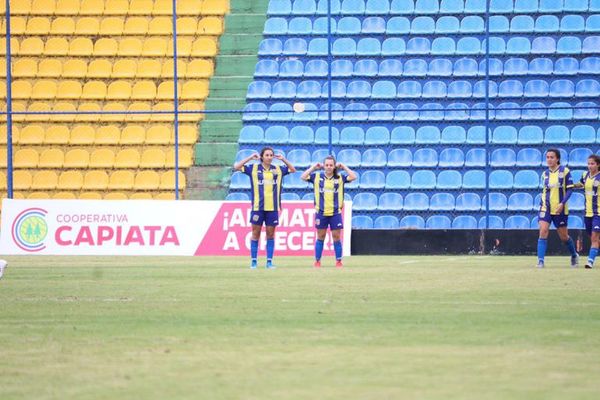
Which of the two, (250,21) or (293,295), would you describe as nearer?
(293,295)

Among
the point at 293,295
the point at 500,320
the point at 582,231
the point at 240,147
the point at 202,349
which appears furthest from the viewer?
the point at 240,147

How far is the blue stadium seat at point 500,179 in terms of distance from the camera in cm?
2820

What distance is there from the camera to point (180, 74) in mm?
31797

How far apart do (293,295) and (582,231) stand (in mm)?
12332

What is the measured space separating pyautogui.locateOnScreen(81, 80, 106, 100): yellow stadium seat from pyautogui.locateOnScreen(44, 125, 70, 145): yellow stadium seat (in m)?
0.97

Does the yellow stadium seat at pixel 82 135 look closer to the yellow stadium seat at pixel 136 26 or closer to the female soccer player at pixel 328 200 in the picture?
the yellow stadium seat at pixel 136 26

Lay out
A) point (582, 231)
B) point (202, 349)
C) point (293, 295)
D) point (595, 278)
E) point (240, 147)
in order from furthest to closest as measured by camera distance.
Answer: point (240, 147)
point (582, 231)
point (595, 278)
point (293, 295)
point (202, 349)

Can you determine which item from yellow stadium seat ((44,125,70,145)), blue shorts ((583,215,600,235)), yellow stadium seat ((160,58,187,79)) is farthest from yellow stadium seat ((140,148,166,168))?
blue shorts ((583,215,600,235))

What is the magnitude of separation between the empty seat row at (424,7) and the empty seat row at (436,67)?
1.49 m

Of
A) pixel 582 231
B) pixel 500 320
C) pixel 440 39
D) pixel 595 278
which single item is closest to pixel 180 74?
pixel 440 39

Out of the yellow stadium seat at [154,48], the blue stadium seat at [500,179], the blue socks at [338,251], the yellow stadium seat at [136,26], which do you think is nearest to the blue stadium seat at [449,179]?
the blue stadium seat at [500,179]

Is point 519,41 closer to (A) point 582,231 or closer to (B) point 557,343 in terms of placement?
(A) point 582,231

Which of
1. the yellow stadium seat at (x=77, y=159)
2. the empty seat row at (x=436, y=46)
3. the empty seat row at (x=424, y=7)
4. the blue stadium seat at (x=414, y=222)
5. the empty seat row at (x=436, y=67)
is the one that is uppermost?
the empty seat row at (x=424, y=7)

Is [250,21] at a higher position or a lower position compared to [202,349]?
higher
